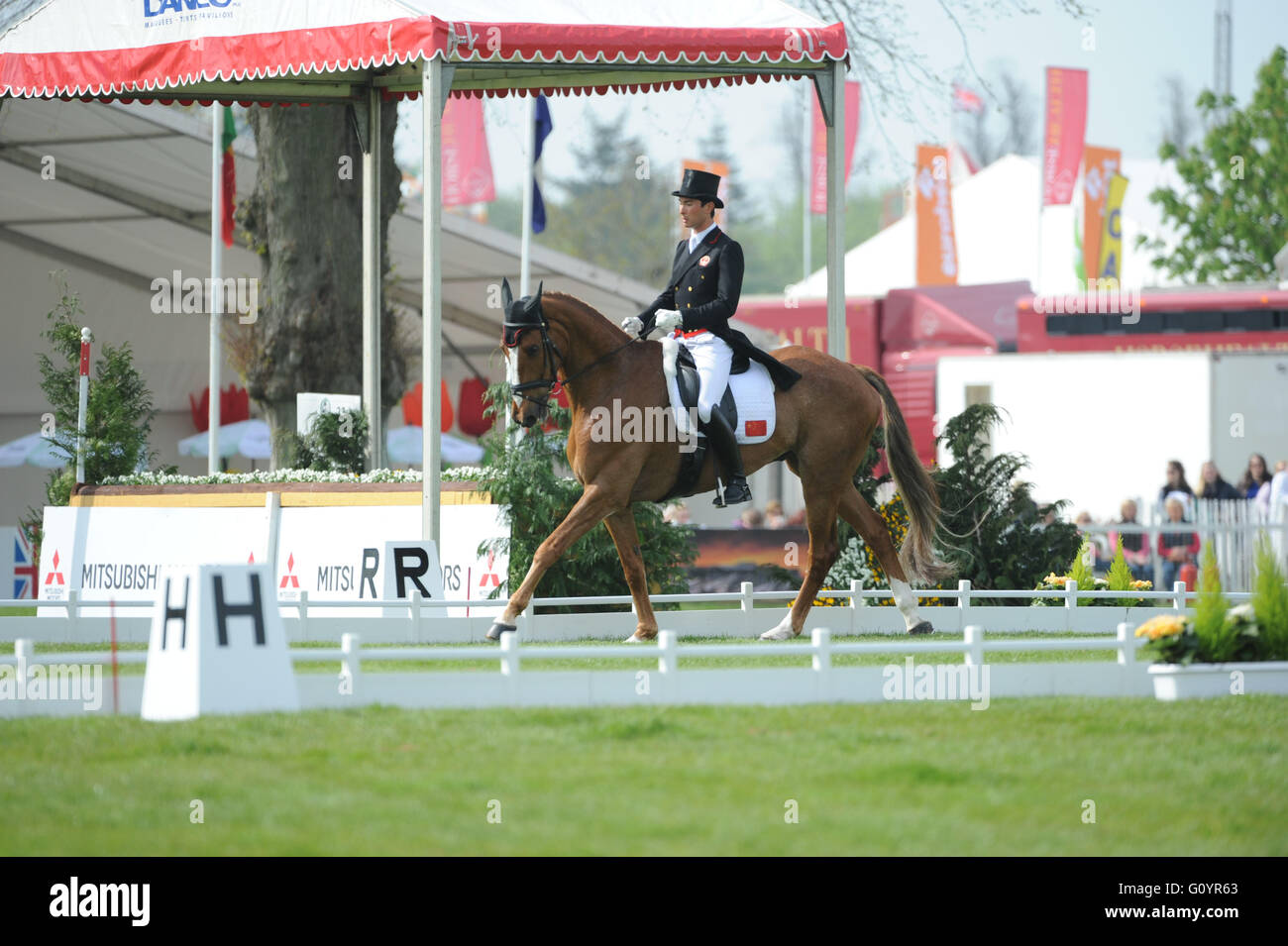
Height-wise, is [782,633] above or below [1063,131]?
below

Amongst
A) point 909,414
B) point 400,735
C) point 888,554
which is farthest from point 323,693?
point 909,414

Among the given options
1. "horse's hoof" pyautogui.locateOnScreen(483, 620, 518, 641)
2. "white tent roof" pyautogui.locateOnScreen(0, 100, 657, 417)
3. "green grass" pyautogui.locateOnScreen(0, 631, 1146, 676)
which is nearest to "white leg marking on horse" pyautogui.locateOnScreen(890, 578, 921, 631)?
"green grass" pyautogui.locateOnScreen(0, 631, 1146, 676)

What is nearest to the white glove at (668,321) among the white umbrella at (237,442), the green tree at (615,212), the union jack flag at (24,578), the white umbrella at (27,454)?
the union jack flag at (24,578)

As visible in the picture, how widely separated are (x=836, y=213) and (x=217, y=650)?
299 inches

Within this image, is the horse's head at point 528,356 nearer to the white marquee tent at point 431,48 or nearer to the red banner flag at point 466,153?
the white marquee tent at point 431,48

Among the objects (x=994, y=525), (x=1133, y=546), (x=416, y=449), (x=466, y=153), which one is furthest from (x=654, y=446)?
(x=466, y=153)

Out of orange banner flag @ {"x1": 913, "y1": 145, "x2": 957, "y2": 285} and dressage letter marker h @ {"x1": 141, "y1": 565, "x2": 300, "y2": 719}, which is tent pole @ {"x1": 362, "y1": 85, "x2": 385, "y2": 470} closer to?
dressage letter marker h @ {"x1": 141, "y1": 565, "x2": 300, "y2": 719}

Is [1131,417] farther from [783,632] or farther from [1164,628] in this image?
[1164,628]

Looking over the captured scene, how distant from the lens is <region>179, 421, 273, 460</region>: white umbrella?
1132 inches

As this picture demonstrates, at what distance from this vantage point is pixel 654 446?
459 inches

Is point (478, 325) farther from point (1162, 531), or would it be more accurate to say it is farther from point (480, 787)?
point (480, 787)

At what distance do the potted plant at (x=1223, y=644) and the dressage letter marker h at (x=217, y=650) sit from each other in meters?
4.59

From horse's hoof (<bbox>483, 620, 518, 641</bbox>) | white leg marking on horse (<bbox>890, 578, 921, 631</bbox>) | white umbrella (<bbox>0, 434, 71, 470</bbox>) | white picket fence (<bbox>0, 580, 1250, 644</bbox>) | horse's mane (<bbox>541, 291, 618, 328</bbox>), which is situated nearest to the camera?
horse's hoof (<bbox>483, 620, 518, 641</bbox>)

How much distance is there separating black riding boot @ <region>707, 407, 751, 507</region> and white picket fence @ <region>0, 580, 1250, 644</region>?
1.39 metres
